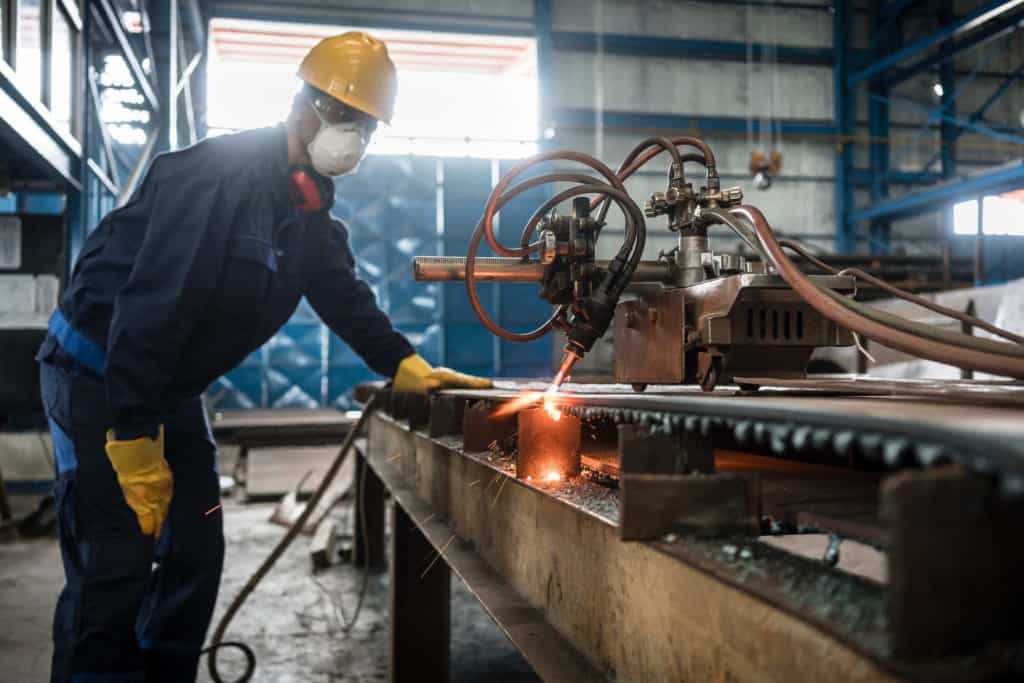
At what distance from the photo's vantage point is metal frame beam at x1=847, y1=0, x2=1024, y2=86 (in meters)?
8.82

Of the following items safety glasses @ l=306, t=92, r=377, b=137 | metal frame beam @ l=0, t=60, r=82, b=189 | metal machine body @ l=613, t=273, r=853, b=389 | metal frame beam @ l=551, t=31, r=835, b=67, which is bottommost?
metal machine body @ l=613, t=273, r=853, b=389

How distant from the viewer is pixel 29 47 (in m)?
4.20

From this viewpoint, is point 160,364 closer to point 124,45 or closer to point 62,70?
point 62,70

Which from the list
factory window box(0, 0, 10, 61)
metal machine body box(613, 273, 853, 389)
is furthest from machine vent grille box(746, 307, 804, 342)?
factory window box(0, 0, 10, 61)

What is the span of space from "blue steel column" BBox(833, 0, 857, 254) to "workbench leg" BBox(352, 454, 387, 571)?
9.97 meters

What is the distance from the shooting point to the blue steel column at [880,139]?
12.0 meters

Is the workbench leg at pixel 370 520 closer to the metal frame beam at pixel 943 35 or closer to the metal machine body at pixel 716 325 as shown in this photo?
the metal machine body at pixel 716 325

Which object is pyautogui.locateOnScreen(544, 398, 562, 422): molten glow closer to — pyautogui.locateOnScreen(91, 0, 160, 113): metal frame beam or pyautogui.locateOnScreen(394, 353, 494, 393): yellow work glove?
pyautogui.locateOnScreen(394, 353, 494, 393): yellow work glove

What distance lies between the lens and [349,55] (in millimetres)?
2178

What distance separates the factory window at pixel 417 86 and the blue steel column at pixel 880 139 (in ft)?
17.7

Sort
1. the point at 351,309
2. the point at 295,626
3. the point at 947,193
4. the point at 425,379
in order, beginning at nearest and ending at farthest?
the point at 425,379 → the point at 351,309 → the point at 295,626 → the point at 947,193

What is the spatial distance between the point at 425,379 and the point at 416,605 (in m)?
0.74

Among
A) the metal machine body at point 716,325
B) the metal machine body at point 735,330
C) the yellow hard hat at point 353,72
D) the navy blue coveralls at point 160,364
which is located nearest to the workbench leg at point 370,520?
the navy blue coveralls at point 160,364

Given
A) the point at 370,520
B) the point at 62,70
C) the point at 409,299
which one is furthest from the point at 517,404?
the point at 409,299
